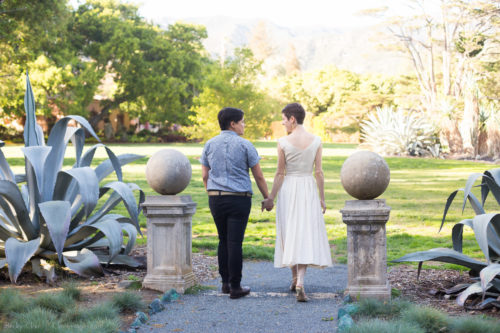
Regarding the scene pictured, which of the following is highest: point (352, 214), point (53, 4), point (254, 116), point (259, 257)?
point (53, 4)

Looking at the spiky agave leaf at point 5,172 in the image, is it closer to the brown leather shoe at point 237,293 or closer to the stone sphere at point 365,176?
the brown leather shoe at point 237,293

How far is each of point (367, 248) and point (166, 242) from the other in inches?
76.1

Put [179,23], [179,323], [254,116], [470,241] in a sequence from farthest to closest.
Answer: [179,23]
[254,116]
[470,241]
[179,323]

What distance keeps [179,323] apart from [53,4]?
1823cm

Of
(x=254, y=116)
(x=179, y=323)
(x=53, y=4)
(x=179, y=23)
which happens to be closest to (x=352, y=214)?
(x=179, y=323)

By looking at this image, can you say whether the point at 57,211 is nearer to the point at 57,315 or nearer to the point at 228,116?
the point at 57,315

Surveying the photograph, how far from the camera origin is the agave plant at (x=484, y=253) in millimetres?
4535

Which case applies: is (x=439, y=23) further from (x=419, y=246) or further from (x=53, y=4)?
(x=419, y=246)

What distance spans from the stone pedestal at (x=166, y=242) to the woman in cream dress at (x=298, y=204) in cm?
89

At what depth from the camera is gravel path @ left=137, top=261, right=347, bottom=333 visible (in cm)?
420

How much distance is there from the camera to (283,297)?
206 inches

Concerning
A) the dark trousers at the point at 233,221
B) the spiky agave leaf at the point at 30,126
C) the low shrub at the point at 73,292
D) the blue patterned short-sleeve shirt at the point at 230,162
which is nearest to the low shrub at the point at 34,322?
the low shrub at the point at 73,292

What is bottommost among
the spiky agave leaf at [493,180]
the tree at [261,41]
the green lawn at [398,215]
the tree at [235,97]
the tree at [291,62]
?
the green lawn at [398,215]

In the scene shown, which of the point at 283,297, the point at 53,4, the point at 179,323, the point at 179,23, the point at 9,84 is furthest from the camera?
the point at 179,23
